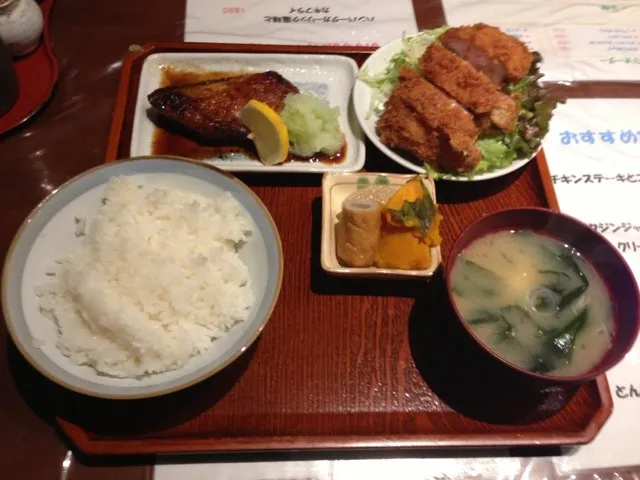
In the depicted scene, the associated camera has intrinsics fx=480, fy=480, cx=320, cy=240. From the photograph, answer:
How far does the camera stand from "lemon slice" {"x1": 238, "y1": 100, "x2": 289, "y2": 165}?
2312 millimetres

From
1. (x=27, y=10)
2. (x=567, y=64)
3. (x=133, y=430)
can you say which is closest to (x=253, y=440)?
(x=133, y=430)

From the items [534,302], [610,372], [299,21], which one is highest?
[299,21]

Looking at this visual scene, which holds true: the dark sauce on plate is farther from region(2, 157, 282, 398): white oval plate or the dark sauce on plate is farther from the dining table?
region(2, 157, 282, 398): white oval plate

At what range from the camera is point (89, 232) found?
2008mm

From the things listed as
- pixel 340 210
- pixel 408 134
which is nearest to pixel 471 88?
pixel 408 134

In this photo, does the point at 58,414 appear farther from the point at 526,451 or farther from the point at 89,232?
the point at 526,451

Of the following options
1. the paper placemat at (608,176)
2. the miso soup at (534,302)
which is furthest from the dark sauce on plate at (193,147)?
the paper placemat at (608,176)

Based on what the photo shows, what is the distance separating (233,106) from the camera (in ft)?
8.16

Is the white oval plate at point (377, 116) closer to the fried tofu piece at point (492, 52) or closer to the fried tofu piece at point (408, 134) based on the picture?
the fried tofu piece at point (408, 134)

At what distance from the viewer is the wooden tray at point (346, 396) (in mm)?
1736

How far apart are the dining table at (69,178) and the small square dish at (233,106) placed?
0.53 feet

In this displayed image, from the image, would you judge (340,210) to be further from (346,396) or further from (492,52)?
(492,52)

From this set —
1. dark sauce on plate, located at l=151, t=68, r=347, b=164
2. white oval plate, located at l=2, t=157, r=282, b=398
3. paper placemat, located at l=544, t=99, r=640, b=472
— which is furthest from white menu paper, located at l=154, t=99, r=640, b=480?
dark sauce on plate, located at l=151, t=68, r=347, b=164

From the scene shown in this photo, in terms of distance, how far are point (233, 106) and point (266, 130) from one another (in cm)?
28
